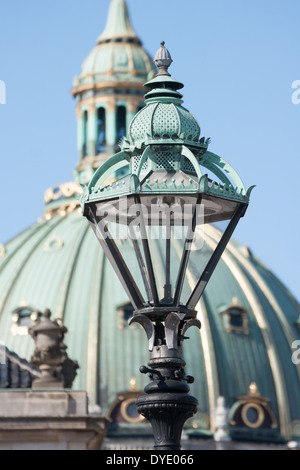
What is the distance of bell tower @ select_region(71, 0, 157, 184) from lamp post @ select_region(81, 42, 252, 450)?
4230 inches

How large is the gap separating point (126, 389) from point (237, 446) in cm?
761

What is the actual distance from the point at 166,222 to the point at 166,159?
836mm

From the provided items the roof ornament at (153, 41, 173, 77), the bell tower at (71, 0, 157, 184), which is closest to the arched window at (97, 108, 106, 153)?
the bell tower at (71, 0, 157, 184)

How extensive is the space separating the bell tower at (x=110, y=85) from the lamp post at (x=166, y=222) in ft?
353

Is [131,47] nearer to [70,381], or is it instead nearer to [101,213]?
[70,381]

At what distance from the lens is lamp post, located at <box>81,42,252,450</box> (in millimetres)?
22406

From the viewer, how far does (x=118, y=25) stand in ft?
456

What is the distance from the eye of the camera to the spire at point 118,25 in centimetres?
13788

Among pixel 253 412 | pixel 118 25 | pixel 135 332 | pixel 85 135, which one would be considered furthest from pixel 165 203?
pixel 118 25

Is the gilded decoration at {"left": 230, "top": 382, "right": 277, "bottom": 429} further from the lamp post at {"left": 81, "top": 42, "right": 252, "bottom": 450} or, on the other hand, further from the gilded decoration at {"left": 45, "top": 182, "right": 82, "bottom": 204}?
the lamp post at {"left": 81, "top": 42, "right": 252, "bottom": 450}

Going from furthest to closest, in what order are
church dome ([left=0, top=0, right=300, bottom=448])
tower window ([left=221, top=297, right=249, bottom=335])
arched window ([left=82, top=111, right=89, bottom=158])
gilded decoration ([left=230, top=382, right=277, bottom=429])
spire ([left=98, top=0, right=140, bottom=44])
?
spire ([left=98, top=0, right=140, bottom=44])
arched window ([left=82, top=111, right=89, bottom=158])
tower window ([left=221, top=297, right=249, bottom=335])
gilded decoration ([left=230, top=382, right=277, bottom=429])
church dome ([left=0, top=0, right=300, bottom=448])

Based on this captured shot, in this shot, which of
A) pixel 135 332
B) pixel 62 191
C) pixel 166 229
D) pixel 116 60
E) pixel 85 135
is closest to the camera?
pixel 166 229

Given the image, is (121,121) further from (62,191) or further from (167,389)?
(167,389)

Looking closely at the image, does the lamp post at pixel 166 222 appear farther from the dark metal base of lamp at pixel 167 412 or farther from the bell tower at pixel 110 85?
the bell tower at pixel 110 85
